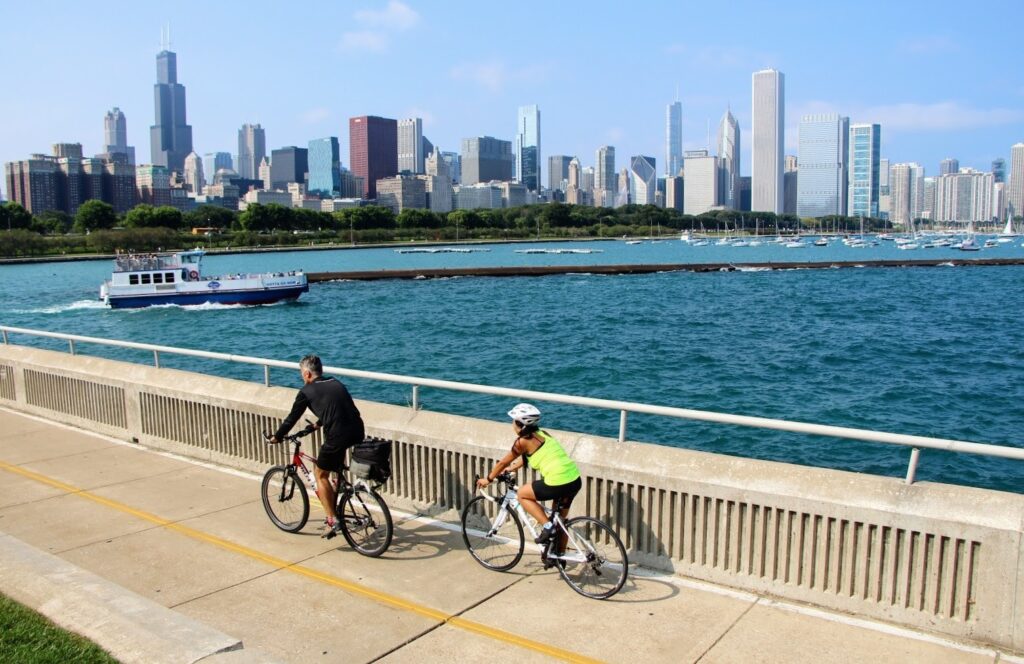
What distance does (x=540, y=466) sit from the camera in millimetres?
7562

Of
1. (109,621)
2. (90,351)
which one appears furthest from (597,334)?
(109,621)

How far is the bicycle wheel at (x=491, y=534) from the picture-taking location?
26.8ft

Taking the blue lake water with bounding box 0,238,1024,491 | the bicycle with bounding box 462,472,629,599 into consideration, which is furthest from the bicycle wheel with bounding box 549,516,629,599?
the blue lake water with bounding box 0,238,1024,491

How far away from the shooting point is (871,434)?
7.04 metres

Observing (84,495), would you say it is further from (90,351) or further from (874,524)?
(90,351)

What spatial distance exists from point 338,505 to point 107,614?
2.67 meters

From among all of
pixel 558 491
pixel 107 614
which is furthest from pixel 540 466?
pixel 107 614

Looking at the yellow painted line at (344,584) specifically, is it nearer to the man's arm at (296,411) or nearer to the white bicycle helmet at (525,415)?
the man's arm at (296,411)

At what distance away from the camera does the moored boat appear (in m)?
69.2

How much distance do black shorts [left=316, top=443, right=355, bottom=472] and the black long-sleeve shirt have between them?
3 centimetres

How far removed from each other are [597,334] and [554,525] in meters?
44.2

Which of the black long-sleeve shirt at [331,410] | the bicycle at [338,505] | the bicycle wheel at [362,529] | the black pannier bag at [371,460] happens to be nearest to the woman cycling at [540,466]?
the black pannier bag at [371,460]

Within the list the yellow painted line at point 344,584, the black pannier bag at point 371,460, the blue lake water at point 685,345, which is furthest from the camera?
the blue lake water at point 685,345

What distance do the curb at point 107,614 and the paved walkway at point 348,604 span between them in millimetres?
15
